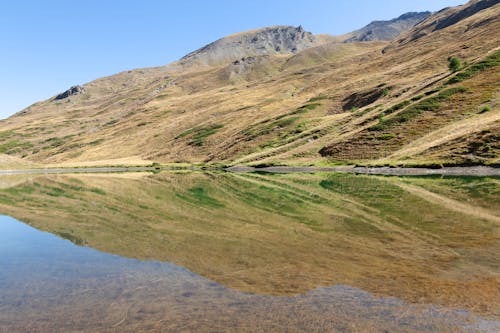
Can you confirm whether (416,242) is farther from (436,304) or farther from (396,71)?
(396,71)

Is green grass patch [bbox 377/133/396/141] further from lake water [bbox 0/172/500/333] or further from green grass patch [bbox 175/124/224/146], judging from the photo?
green grass patch [bbox 175/124/224/146]

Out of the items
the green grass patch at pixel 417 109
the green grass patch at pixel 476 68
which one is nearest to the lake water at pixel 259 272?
the green grass patch at pixel 417 109

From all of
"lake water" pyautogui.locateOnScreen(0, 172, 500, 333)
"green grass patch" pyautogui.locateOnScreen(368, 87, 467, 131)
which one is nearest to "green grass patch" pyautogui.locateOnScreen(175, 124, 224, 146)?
"green grass patch" pyautogui.locateOnScreen(368, 87, 467, 131)

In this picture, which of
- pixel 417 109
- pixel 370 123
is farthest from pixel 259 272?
pixel 370 123

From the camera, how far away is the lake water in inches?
352

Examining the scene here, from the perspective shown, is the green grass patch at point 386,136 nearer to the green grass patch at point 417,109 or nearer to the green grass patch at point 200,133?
the green grass patch at point 417,109

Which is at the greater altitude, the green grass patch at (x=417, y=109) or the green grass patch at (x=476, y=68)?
the green grass patch at (x=476, y=68)

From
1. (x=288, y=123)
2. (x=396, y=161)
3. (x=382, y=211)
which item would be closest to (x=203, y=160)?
(x=288, y=123)

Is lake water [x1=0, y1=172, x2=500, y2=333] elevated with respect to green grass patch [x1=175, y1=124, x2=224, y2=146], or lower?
lower

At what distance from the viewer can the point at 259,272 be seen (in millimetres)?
12516

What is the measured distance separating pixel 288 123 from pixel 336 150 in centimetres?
4363

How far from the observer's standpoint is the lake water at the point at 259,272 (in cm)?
895

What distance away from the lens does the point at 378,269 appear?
12359mm

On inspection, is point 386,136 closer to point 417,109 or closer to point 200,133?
point 417,109
